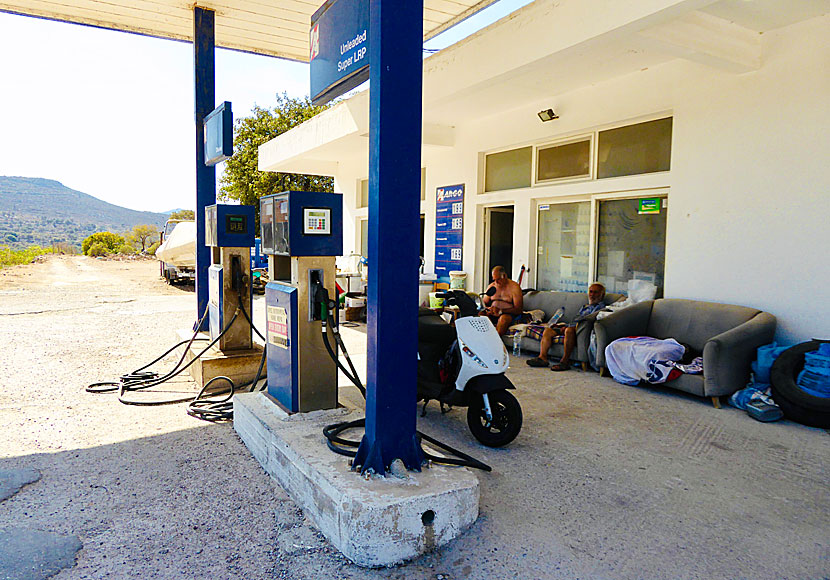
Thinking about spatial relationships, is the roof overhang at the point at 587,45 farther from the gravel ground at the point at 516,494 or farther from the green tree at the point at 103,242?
the green tree at the point at 103,242

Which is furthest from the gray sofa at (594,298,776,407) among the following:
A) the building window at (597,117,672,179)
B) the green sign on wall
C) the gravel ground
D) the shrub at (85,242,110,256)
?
the shrub at (85,242,110,256)

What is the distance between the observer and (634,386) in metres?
5.62

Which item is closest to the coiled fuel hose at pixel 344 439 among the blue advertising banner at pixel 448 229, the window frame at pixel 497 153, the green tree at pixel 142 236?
the window frame at pixel 497 153

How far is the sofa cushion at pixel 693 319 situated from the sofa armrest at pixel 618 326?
0.64 ft

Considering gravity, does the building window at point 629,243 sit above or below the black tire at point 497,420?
above

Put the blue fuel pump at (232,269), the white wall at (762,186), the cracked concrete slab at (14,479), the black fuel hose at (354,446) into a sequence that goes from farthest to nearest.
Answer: the blue fuel pump at (232,269) < the white wall at (762,186) < the cracked concrete slab at (14,479) < the black fuel hose at (354,446)

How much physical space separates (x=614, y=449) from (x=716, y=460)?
648 millimetres

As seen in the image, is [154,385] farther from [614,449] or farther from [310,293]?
[614,449]

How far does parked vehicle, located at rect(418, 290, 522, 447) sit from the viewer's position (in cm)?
390

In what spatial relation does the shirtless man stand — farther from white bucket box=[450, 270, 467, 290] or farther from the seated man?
white bucket box=[450, 270, 467, 290]

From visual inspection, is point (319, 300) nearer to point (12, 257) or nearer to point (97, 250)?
point (12, 257)

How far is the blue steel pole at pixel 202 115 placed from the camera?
22.5 feet

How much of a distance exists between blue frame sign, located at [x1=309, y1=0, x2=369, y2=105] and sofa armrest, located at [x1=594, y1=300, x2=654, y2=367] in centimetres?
362

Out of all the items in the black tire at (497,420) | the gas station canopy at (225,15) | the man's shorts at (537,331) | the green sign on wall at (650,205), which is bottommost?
the black tire at (497,420)
